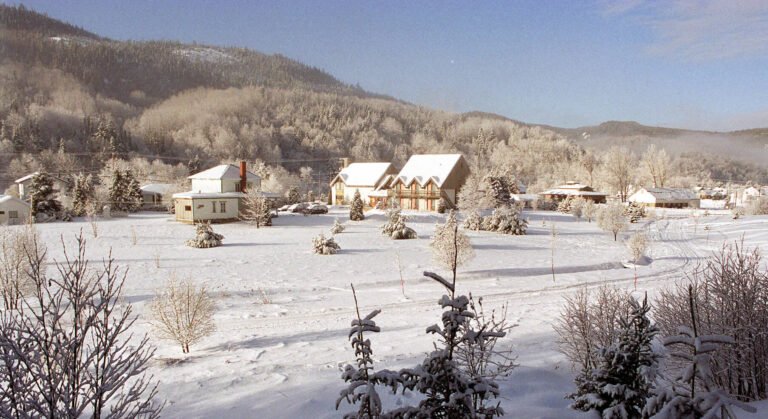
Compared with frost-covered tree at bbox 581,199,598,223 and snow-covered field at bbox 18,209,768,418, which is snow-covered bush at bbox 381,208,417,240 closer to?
snow-covered field at bbox 18,209,768,418

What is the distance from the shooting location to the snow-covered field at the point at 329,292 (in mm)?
8406

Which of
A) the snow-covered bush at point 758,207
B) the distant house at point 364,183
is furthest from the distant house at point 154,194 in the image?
the snow-covered bush at point 758,207

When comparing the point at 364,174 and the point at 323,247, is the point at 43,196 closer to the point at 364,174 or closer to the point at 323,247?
the point at 323,247

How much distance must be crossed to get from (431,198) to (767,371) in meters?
47.7

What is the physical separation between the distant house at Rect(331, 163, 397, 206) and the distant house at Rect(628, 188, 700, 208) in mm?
36865

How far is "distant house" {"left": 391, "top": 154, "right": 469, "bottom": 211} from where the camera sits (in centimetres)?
5350

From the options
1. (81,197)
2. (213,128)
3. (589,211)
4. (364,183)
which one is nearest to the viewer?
(81,197)

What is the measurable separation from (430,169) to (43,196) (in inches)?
1585

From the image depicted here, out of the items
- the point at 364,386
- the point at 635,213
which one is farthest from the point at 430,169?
the point at 364,386

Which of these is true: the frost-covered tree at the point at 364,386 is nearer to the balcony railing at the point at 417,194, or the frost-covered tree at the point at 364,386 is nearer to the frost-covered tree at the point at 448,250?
the frost-covered tree at the point at 448,250

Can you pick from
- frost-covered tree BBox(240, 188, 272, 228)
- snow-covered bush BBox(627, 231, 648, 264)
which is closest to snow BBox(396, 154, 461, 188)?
frost-covered tree BBox(240, 188, 272, 228)

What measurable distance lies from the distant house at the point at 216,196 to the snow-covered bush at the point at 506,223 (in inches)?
923

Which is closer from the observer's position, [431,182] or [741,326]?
[741,326]

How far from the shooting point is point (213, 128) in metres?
137
